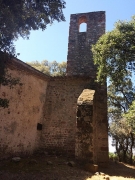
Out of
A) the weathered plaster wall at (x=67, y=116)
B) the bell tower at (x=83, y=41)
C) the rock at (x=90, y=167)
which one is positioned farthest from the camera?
the bell tower at (x=83, y=41)

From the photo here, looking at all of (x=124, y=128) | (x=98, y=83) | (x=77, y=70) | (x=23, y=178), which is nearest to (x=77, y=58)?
(x=77, y=70)

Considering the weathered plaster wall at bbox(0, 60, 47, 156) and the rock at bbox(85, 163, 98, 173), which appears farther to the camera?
the weathered plaster wall at bbox(0, 60, 47, 156)

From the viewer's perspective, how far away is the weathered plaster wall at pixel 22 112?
27.5ft

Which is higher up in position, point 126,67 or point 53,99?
point 126,67

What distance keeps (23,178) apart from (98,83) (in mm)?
7016

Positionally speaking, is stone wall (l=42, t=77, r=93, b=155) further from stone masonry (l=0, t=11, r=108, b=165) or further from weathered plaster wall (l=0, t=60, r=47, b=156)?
weathered plaster wall (l=0, t=60, r=47, b=156)

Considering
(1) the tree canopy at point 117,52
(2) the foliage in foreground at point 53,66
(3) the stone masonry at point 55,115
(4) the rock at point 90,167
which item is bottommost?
Answer: (4) the rock at point 90,167

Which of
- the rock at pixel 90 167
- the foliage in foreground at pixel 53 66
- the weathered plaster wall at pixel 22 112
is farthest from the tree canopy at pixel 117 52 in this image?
the foliage in foreground at pixel 53 66

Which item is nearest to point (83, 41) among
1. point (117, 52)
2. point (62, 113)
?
point (117, 52)

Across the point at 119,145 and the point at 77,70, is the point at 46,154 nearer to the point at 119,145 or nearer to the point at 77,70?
the point at 77,70

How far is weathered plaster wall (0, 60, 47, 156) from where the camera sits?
330 inches

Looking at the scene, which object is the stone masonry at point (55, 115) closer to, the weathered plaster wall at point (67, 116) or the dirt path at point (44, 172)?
the weathered plaster wall at point (67, 116)

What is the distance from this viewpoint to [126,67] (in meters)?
10.5

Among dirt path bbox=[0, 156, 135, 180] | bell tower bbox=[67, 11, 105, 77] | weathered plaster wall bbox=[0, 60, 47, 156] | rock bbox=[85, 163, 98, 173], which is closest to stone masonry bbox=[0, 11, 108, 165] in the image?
weathered plaster wall bbox=[0, 60, 47, 156]
